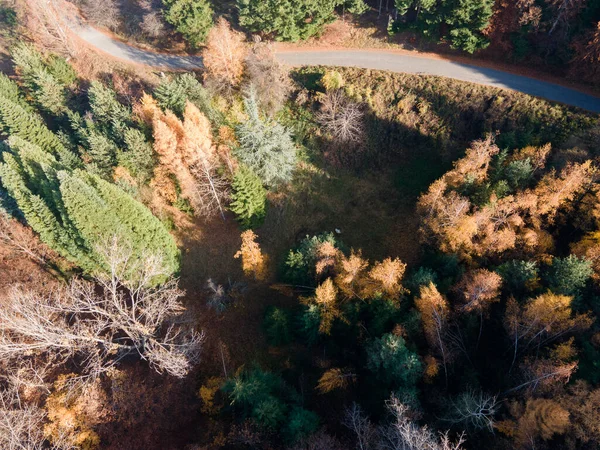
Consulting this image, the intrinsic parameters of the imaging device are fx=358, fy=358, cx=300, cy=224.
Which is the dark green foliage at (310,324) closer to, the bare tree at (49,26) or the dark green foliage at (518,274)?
the dark green foliage at (518,274)

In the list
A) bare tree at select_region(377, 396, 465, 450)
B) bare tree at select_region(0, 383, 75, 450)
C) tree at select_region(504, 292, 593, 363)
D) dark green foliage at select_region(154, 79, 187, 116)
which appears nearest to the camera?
bare tree at select_region(377, 396, 465, 450)

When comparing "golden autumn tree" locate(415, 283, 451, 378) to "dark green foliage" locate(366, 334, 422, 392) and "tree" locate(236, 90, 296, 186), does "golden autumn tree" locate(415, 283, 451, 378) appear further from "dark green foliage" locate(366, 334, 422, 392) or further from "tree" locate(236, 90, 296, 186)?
Result: "tree" locate(236, 90, 296, 186)

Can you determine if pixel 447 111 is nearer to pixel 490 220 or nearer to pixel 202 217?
pixel 490 220

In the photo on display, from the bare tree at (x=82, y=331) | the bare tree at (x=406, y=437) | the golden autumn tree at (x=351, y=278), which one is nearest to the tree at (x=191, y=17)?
the bare tree at (x=82, y=331)

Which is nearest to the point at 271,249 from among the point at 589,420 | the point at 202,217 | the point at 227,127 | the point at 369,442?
the point at 202,217

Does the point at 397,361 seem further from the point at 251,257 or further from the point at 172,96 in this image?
the point at 172,96

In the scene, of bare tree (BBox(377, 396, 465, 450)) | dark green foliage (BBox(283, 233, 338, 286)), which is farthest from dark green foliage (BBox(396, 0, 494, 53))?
bare tree (BBox(377, 396, 465, 450))

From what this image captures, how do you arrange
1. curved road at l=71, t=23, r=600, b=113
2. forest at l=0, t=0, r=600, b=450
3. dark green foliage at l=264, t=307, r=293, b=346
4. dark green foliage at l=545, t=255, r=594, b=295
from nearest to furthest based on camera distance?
forest at l=0, t=0, r=600, b=450 → dark green foliage at l=545, t=255, r=594, b=295 → dark green foliage at l=264, t=307, r=293, b=346 → curved road at l=71, t=23, r=600, b=113

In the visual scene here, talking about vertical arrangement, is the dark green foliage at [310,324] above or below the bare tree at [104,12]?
below
